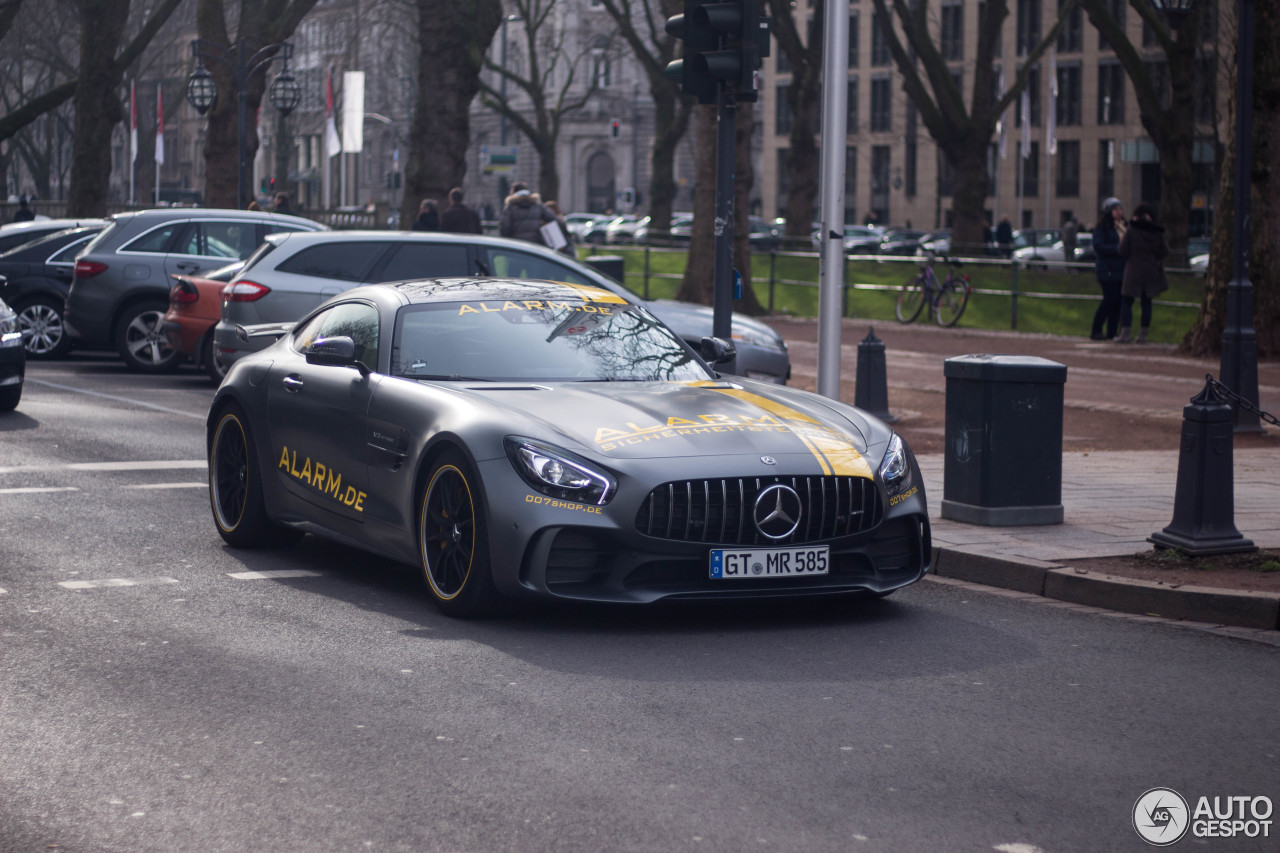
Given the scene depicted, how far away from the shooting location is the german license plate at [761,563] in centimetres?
674

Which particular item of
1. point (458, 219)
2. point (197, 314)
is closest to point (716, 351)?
point (197, 314)

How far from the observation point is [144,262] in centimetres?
1877

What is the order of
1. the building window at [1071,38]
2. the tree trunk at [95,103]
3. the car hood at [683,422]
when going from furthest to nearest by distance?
the building window at [1071,38] < the tree trunk at [95,103] < the car hood at [683,422]

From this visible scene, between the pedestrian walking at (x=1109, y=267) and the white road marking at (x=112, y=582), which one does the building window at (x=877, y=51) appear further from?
the white road marking at (x=112, y=582)

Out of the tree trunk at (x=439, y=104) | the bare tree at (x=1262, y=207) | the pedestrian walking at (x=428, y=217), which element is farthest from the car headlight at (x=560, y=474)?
the tree trunk at (x=439, y=104)

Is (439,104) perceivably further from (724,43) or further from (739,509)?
(739,509)

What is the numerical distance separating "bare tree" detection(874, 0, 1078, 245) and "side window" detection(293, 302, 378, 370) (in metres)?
28.9

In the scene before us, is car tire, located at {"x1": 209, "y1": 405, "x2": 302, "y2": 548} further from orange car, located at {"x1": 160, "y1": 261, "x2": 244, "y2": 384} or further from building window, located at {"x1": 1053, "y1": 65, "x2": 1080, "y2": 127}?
building window, located at {"x1": 1053, "y1": 65, "x2": 1080, "y2": 127}

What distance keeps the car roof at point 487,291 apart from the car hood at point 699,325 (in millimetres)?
5725

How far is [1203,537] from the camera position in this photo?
811 cm

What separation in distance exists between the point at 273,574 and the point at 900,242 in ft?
195

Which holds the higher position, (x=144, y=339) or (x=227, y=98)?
(x=227, y=98)

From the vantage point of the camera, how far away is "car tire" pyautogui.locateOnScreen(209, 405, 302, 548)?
863 centimetres

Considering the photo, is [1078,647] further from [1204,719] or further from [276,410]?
[276,410]
